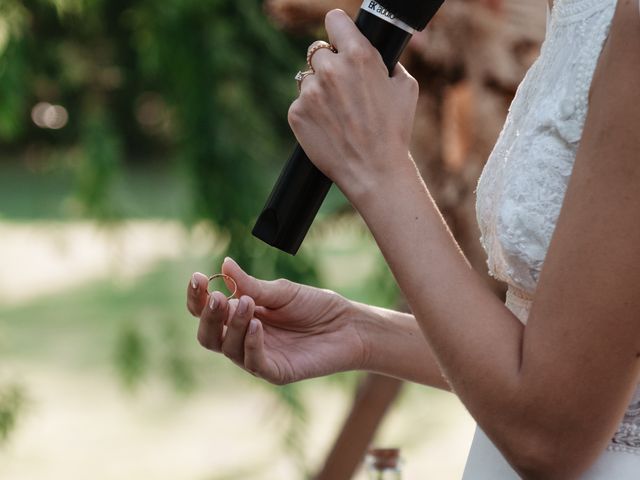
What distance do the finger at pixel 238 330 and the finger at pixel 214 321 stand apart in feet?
0.04

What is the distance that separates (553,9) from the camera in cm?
88

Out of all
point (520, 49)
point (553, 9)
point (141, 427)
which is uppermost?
point (553, 9)

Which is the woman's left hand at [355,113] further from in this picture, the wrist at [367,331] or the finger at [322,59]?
the wrist at [367,331]

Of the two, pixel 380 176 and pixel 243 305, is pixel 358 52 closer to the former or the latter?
pixel 380 176

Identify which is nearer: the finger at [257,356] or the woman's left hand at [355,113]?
the woman's left hand at [355,113]

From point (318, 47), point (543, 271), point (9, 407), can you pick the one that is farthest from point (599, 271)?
point (9, 407)

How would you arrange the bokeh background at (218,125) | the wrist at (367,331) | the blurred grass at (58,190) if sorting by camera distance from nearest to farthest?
the wrist at (367,331) → the bokeh background at (218,125) → the blurred grass at (58,190)

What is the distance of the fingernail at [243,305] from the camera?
91 cm

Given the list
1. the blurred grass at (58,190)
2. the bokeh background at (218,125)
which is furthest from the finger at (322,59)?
the blurred grass at (58,190)

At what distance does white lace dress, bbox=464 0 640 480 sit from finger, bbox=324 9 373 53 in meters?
0.15

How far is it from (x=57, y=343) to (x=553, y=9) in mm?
4896

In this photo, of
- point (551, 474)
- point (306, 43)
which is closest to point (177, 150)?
point (306, 43)

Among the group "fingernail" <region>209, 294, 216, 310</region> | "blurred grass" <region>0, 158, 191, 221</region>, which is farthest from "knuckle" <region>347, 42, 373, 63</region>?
"blurred grass" <region>0, 158, 191, 221</region>

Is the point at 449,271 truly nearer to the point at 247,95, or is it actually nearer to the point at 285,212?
the point at 285,212
